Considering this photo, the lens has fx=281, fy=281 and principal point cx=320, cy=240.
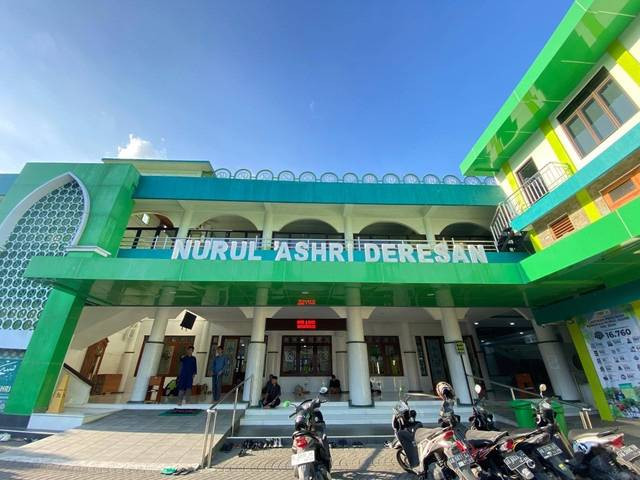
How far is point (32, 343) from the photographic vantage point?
309 inches

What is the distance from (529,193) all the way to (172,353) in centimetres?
1656

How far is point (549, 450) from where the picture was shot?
335 centimetres

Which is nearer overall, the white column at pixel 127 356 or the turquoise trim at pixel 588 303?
the turquoise trim at pixel 588 303

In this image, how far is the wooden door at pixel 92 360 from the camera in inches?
453

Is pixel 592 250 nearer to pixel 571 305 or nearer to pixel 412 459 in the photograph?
pixel 571 305

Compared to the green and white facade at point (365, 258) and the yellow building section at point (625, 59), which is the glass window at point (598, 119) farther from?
the yellow building section at point (625, 59)

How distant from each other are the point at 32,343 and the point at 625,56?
17076mm

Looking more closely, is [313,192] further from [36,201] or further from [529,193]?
[36,201]

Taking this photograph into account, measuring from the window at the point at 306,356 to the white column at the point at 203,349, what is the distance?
3599 millimetres

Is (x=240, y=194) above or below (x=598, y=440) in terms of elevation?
above

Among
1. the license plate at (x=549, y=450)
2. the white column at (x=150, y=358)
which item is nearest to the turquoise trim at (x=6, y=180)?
the white column at (x=150, y=358)

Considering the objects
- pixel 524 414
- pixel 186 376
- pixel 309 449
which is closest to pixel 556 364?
pixel 524 414

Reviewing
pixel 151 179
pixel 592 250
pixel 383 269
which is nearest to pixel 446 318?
pixel 383 269

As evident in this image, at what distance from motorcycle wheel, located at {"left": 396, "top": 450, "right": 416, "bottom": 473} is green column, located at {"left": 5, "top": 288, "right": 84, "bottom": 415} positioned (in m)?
9.02
